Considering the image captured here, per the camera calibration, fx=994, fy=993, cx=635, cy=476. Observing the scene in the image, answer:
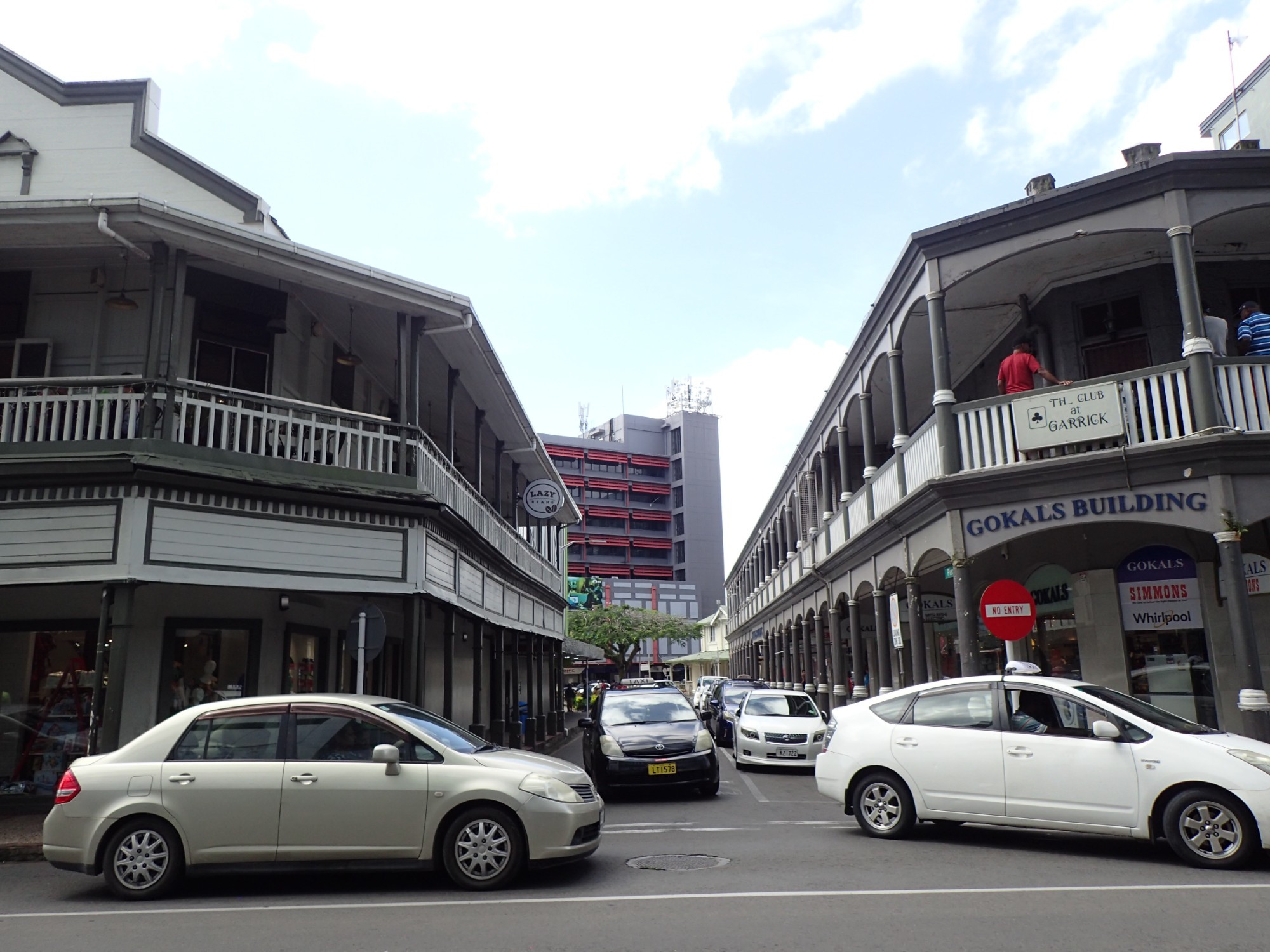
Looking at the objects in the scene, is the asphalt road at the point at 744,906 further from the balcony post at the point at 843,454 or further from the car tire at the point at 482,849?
the balcony post at the point at 843,454

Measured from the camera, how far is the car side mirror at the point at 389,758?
7973mm

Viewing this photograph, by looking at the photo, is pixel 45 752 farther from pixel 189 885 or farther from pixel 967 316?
pixel 967 316

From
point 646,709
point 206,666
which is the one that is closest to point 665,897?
point 646,709

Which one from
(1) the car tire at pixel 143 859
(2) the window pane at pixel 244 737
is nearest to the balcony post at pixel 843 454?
(2) the window pane at pixel 244 737

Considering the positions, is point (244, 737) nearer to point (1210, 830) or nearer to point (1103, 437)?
point (1210, 830)

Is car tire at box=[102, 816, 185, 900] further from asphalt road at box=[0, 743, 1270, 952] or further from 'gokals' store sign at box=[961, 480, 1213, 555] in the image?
'gokals' store sign at box=[961, 480, 1213, 555]

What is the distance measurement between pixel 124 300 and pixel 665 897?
34.8 ft

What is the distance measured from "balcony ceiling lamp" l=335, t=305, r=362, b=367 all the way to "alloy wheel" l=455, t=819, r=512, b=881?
981cm

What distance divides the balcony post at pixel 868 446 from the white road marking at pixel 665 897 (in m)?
12.0

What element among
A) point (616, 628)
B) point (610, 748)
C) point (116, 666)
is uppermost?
point (616, 628)

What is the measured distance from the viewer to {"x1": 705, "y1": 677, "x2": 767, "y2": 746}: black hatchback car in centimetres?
2312

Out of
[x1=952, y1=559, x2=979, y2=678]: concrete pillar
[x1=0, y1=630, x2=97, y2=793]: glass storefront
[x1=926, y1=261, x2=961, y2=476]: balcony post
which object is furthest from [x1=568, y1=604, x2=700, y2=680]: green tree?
[x1=0, y1=630, x2=97, y2=793]: glass storefront

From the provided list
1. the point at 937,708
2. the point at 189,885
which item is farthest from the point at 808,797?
the point at 189,885

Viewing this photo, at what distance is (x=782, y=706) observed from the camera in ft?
63.7
